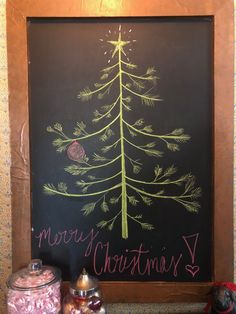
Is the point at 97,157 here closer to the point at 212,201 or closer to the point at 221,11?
the point at 212,201

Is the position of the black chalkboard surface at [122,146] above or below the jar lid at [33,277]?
above

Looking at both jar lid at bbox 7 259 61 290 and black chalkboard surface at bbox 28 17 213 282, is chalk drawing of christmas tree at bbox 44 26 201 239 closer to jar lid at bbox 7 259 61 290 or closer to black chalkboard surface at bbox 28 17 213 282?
black chalkboard surface at bbox 28 17 213 282

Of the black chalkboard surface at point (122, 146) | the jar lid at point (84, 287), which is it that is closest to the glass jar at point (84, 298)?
the jar lid at point (84, 287)

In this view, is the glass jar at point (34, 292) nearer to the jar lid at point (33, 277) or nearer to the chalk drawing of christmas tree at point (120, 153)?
the jar lid at point (33, 277)

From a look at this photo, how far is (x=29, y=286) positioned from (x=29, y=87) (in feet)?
1.72

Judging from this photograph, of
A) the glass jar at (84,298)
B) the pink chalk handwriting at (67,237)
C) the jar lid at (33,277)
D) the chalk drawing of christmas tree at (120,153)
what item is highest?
the chalk drawing of christmas tree at (120,153)

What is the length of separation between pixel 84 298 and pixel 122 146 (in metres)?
0.40

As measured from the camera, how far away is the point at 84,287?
73cm

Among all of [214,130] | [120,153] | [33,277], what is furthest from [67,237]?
[214,130]

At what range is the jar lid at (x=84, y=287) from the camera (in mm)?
720

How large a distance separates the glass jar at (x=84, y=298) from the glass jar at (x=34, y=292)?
0.04 meters

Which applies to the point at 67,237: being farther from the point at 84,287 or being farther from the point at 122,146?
the point at 122,146

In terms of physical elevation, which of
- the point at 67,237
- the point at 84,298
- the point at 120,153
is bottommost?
the point at 84,298

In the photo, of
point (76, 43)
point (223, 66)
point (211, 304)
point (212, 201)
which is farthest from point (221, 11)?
point (211, 304)
